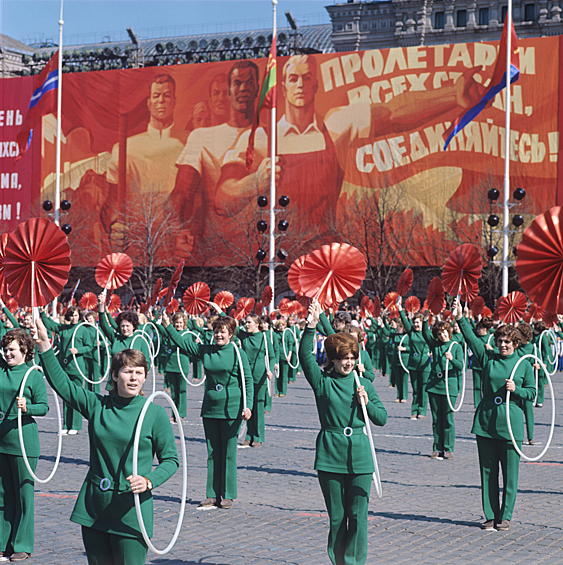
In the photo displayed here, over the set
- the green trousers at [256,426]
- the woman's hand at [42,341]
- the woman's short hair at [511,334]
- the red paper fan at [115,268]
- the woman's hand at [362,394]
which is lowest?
the green trousers at [256,426]

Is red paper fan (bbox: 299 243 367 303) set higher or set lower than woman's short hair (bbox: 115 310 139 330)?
higher

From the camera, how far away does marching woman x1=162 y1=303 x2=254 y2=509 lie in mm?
9578

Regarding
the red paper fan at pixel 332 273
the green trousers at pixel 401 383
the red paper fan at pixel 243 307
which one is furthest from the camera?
the red paper fan at pixel 243 307

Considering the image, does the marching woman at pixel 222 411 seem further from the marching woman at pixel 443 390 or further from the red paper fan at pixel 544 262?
the marching woman at pixel 443 390

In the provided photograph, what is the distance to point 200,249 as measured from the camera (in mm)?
61781

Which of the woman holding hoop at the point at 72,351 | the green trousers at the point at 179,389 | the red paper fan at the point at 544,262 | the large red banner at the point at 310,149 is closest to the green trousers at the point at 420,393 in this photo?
the green trousers at the point at 179,389

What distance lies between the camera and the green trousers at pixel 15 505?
736 centimetres

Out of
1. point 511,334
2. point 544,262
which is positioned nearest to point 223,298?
point 511,334

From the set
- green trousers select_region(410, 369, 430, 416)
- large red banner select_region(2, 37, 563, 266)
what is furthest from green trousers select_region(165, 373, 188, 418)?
large red banner select_region(2, 37, 563, 266)

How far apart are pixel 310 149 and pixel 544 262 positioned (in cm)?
5375

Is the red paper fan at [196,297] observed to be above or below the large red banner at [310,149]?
below

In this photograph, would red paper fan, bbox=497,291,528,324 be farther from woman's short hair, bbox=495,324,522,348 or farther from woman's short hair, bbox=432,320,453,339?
woman's short hair, bbox=495,324,522,348

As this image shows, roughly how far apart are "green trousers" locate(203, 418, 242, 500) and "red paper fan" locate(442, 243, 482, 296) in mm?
5457

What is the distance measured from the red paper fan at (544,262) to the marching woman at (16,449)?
4093mm
